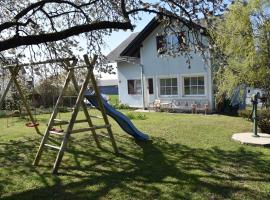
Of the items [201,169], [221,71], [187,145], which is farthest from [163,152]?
[221,71]

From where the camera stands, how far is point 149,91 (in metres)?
25.1

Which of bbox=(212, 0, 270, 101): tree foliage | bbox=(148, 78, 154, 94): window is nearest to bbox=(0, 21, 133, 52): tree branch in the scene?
bbox=(212, 0, 270, 101): tree foliage

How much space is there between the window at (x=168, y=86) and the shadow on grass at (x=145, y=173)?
13.4 metres

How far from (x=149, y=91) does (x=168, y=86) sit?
156cm

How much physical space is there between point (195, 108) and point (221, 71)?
24.4 feet

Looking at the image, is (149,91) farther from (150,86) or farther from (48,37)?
(48,37)

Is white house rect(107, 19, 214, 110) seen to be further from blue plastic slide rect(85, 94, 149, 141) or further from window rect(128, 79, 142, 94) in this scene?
blue plastic slide rect(85, 94, 149, 141)

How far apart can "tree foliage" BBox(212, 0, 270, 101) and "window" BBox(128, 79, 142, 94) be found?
45.2ft

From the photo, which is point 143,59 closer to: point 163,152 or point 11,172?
point 163,152

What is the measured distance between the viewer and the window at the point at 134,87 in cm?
2642

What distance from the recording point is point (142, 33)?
24469mm

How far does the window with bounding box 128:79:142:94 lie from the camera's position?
26.4m

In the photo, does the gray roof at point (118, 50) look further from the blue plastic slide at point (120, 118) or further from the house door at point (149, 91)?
the blue plastic slide at point (120, 118)

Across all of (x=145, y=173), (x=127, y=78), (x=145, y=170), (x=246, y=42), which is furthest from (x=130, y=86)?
(x=145, y=173)
